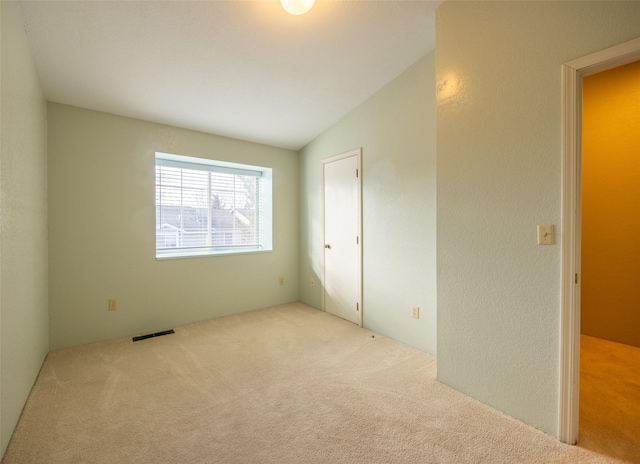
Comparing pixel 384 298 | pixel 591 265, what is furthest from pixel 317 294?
pixel 591 265

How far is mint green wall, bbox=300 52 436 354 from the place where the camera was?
2.63 metres

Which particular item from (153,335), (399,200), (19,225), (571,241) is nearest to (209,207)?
(153,335)

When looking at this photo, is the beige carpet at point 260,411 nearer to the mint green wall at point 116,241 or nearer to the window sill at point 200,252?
the mint green wall at point 116,241

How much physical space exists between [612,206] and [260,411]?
3629 millimetres

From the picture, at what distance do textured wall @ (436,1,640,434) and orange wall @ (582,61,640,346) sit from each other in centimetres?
190

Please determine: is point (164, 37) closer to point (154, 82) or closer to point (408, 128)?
point (154, 82)

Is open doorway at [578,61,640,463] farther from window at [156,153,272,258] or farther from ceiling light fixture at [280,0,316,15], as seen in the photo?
window at [156,153,272,258]

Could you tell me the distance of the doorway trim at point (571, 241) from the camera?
5.07ft

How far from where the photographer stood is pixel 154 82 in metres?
2.57

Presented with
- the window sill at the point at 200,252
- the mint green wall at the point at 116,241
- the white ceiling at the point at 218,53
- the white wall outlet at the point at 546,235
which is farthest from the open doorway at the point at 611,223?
the mint green wall at the point at 116,241

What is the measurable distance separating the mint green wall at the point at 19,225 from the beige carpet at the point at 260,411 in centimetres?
26

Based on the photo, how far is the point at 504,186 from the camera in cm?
182

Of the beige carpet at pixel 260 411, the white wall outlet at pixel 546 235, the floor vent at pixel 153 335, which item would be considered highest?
the white wall outlet at pixel 546 235

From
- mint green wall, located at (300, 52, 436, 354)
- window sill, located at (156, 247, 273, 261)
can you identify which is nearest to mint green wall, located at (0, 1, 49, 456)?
window sill, located at (156, 247, 273, 261)
